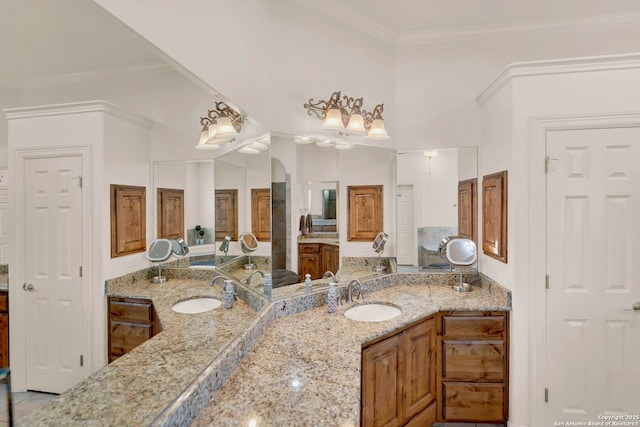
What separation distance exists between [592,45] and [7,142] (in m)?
3.72

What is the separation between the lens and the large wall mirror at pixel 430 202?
2.84 meters

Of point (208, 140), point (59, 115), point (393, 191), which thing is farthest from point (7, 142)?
point (393, 191)

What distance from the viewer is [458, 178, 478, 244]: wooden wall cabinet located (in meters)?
2.80

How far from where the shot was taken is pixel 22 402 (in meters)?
0.57

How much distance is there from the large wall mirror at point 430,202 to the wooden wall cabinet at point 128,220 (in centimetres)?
233

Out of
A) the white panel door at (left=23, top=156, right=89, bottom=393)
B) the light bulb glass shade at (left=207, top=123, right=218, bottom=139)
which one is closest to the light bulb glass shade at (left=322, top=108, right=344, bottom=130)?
the light bulb glass shade at (left=207, top=123, right=218, bottom=139)

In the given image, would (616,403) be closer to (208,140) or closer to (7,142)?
(208,140)

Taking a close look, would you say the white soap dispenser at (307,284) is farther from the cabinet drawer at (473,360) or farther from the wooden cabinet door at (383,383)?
the cabinet drawer at (473,360)

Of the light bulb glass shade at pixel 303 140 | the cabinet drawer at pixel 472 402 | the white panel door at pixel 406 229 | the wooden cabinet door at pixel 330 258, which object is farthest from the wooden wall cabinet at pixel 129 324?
the white panel door at pixel 406 229

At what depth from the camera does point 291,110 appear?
2336mm

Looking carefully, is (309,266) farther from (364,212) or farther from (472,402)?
(472,402)

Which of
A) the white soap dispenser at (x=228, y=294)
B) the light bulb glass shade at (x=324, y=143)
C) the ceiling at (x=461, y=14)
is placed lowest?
the white soap dispenser at (x=228, y=294)

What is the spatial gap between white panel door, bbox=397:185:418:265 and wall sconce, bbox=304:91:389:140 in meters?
0.54

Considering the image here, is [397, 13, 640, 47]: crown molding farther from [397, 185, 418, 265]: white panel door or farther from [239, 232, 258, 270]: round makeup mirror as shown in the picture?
[239, 232, 258, 270]: round makeup mirror
